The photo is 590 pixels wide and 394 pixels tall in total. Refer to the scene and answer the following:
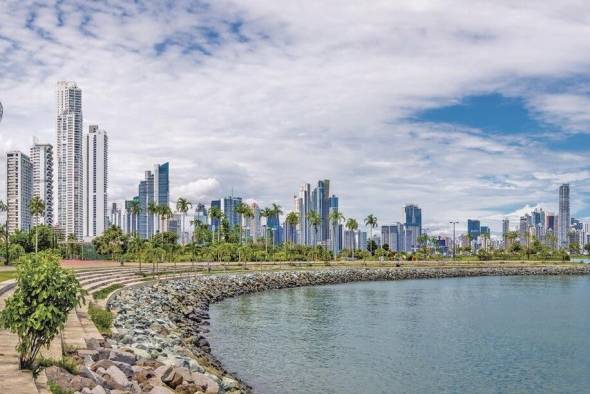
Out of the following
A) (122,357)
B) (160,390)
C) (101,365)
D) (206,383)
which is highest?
(101,365)

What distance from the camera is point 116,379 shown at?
20.1 meters

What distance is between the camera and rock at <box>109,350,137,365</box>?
2303 cm

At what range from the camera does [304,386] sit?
29641 mm

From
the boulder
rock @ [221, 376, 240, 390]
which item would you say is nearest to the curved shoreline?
rock @ [221, 376, 240, 390]

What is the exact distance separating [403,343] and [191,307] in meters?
21.0

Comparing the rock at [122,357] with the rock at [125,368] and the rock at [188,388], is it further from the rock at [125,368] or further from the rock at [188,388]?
the rock at [188,388]

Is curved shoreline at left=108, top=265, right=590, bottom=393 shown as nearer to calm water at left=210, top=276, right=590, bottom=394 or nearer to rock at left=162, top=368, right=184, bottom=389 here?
calm water at left=210, top=276, right=590, bottom=394

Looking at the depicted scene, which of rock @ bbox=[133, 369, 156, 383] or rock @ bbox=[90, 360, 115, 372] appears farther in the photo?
rock @ bbox=[133, 369, 156, 383]

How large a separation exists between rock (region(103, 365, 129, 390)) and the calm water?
994 centimetres

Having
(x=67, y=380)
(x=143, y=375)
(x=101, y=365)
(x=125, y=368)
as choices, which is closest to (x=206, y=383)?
(x=143, y=375)

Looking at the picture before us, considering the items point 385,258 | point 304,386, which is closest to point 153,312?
point 304,386

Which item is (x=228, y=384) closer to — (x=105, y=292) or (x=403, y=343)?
(x=403, y=343)

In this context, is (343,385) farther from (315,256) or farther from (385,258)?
(385,258)

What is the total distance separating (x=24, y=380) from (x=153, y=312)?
26.5 meters
